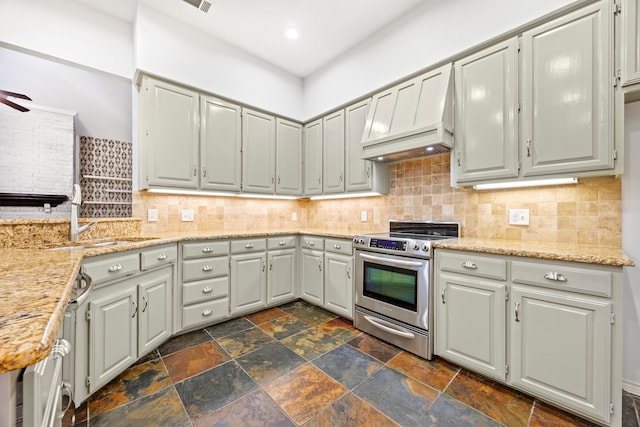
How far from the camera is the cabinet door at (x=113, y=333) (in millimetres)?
1599

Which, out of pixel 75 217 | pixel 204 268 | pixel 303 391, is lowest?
pixel 303 391

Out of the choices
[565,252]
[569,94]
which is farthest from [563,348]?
[569,94]

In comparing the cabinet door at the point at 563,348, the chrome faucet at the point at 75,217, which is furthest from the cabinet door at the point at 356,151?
the chrome faucet at the point at 75,217

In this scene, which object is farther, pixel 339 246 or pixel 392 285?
pixel 339 246

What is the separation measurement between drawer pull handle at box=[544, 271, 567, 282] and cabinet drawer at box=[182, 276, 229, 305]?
2.54 m

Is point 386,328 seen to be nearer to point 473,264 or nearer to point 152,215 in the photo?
point 473,264

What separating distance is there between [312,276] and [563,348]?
2.17 metres

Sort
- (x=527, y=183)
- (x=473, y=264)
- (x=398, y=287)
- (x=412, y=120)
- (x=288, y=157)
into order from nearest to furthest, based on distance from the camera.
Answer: (x=473, y=264)
(x=527, y=183)
(x=398, y=287)
(x=412, y=120)
(x=288, y=157)

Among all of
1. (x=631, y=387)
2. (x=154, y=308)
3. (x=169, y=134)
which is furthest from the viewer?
(x=169, y=134)

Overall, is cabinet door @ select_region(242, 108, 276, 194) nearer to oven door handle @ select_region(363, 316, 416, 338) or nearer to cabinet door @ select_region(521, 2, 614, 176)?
oven door handle @ select_region(363, 316, 416, 338)

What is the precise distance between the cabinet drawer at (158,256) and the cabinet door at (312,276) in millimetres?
1391

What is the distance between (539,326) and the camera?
1571 mm

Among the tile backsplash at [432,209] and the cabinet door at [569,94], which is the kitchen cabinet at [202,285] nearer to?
the tile backsplash at [432,209]

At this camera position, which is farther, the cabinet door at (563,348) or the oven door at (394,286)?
the oven door at (394,286)
